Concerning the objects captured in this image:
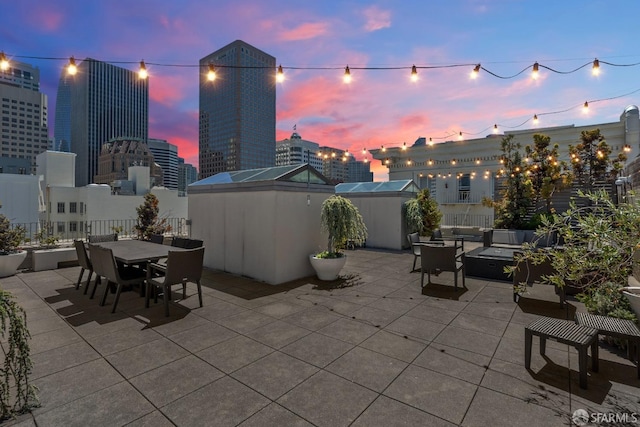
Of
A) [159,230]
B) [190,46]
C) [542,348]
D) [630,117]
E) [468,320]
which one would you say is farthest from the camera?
[630,117]

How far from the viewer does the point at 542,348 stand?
10.5 ft

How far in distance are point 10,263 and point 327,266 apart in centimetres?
699

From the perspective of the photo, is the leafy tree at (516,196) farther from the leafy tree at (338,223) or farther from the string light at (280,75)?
the string light at (280,75)

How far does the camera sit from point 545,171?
12.7 meters

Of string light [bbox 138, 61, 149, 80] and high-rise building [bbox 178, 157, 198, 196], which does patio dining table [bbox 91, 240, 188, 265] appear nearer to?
string light [bbox 138, 61, 149, 80]

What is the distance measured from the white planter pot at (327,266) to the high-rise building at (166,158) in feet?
539

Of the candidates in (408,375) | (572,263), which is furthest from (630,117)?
(408,375)

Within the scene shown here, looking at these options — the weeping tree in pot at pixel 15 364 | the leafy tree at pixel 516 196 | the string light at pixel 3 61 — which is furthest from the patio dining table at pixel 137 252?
the leafy tree at pixel 516 196

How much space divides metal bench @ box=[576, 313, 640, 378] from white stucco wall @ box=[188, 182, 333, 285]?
4.72 m

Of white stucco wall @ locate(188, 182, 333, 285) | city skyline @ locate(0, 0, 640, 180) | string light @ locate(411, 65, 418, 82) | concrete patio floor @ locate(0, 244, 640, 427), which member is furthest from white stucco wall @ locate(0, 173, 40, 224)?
string light @ locate(411, 65, 418, 82)

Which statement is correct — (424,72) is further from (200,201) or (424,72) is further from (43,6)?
(43,6)

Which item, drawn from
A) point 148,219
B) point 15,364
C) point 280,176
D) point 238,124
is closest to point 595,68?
point 280,176

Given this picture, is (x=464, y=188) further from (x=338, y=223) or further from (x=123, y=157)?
(x=123, y=157)

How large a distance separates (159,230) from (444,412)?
955cm
